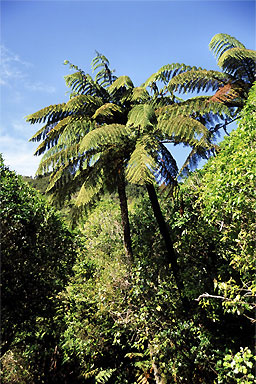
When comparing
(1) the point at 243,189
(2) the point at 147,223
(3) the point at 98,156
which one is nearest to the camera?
(1) the point at 243,189

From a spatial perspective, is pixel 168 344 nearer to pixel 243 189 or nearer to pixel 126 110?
pixel 243 189

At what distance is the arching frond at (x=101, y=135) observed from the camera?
18.5ft

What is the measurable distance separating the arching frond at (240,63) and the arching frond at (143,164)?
3493 mm

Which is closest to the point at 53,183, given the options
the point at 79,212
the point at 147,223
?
the point at 79,212

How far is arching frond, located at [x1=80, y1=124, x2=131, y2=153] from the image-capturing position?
5.65 meters

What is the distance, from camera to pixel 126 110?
762 cm

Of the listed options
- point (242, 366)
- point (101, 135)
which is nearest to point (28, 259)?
point (101, 135)

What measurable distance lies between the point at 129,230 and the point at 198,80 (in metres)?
4.64

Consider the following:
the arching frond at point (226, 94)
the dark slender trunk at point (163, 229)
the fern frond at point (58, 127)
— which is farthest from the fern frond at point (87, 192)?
the arching frond at point (226, 94)

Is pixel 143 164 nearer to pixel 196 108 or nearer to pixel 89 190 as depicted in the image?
pixel 89 190

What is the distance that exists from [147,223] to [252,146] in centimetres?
589

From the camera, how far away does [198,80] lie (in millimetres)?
7375

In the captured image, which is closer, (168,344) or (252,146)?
(252,146)

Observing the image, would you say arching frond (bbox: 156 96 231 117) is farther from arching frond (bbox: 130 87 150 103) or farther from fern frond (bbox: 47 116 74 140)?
fern frond (bbox: 47 116 74 140)
